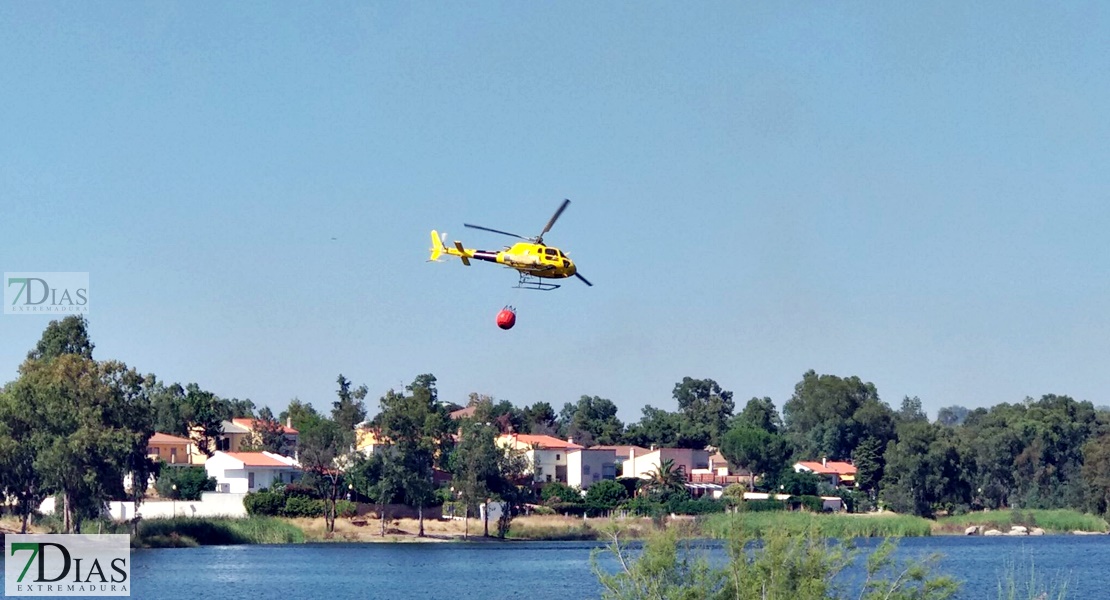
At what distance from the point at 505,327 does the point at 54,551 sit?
36.7 m

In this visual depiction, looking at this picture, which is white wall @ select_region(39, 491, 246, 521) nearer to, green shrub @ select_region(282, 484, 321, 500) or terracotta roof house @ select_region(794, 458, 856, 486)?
green shrub @ select_region(282, 484, 321, 500)

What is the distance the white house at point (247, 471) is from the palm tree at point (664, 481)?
87.5ft

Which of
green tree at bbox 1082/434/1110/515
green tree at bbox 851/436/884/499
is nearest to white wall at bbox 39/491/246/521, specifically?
green tree at bbox 851/436/884/499

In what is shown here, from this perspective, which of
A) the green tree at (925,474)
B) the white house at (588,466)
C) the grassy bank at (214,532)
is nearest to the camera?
the grassy bank at (214,532)

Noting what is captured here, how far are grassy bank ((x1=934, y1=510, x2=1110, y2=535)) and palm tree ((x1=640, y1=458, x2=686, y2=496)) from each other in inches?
769

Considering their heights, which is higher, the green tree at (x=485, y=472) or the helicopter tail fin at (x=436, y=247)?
the helicopter tail fin at (x=436, y=247)

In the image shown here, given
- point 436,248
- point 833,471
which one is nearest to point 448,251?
point 436,248

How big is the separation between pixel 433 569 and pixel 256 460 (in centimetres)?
3690

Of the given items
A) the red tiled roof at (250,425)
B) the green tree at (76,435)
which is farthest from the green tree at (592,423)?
the green tree at (76,435)

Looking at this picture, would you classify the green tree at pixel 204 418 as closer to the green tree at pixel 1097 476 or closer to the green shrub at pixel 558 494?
the green shrub at pixel 558 494

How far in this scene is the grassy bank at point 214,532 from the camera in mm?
84750

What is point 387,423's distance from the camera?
9500 cm

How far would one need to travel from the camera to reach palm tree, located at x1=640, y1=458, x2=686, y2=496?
114 m

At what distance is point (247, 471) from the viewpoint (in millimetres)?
105500
